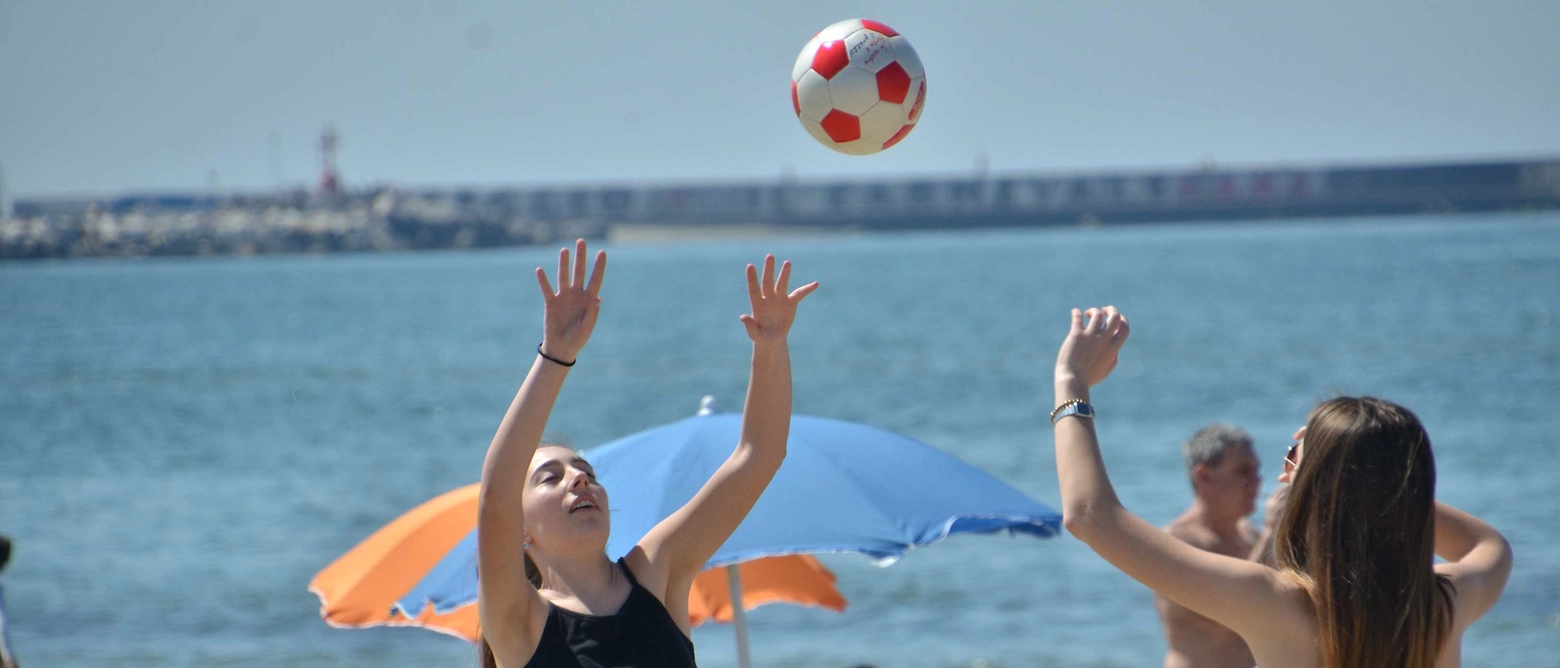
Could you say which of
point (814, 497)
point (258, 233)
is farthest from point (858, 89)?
point (258, 233)

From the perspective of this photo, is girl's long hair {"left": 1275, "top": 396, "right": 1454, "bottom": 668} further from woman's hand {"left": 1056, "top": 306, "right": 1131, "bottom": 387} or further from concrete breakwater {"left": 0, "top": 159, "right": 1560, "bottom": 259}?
concrete breakwater {"left": 0, "top": 159, "right": 1560, "bottom": 259}

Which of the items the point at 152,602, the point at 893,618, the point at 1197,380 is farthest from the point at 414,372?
the point at 893,618

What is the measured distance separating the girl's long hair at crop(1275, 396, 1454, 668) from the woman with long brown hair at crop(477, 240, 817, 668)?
3.32 feet

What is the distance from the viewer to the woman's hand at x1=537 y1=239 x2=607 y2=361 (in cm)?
267

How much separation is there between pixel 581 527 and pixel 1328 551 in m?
1.30

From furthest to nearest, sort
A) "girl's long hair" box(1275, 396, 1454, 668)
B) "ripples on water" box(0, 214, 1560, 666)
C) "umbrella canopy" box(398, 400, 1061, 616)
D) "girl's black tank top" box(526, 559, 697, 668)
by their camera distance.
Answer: "ripples on water" box(0, 214, 1560, 666) < "umbrella canopy" box(398, 400, 1061, 616) < "girl's black tank top" box(526, 559, 697, 668) < "girl's long hair" box(1275, 396, 1454, 668)

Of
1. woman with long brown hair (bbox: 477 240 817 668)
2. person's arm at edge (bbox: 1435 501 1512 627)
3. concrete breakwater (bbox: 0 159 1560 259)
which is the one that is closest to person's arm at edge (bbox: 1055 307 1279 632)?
person's arm at edge (bbox: 1435 501 1512 627)

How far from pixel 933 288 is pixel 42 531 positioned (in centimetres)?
5125

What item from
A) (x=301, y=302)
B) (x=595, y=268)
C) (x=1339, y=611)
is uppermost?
(x=595, y=268)

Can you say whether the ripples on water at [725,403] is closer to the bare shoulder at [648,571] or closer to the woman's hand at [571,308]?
the bare shoulder at [648,571]

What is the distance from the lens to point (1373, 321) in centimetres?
4241

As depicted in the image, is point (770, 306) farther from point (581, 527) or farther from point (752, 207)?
point (752, 207)

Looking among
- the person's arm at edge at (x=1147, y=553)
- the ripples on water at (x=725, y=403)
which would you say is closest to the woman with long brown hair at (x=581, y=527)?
the person's arm at edge at (x=1147, y=553)

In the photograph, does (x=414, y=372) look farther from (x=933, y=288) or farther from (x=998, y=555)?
(x=933, y=288)
